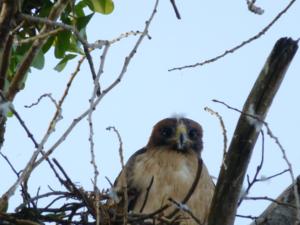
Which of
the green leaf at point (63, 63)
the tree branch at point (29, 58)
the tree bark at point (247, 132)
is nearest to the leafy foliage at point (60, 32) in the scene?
the green leaf at point (63, 63)

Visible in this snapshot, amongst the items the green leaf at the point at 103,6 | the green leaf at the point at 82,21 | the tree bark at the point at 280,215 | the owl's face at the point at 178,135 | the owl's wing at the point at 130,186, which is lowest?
the tree bark at the point at 280,215

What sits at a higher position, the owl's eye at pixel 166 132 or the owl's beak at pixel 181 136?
the owl's eye at pixel 166 132

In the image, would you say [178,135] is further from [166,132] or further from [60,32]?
[60,32]

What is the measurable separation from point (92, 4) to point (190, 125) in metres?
2.05

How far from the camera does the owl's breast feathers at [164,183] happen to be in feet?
17.7

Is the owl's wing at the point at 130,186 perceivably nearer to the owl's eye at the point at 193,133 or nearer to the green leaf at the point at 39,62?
the owl's eye at the point at 193,133

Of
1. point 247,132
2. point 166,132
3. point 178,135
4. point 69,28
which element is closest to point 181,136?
point 178,135

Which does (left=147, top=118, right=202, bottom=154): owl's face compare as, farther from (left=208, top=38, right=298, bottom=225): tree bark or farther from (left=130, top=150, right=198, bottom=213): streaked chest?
(left=208, top=38, right=298, bottom=225): tree bark

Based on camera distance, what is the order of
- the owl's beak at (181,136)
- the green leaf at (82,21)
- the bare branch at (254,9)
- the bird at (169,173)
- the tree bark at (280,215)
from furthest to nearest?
the owl's beak at (181,136), the bird at (169,173), the green leaf at (82,21), the tree bark at (280,215), the bare branch at (254,9)

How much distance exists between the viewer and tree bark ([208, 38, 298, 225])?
3436 millimetres

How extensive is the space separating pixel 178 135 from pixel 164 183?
86 cm

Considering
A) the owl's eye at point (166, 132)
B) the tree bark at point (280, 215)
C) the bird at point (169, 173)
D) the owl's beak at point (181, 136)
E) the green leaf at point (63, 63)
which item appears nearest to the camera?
the tree bark at point (280, 215)

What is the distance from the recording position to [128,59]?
136 inches

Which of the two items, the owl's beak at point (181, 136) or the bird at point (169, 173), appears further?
the owl's beak at point (181, 136)
